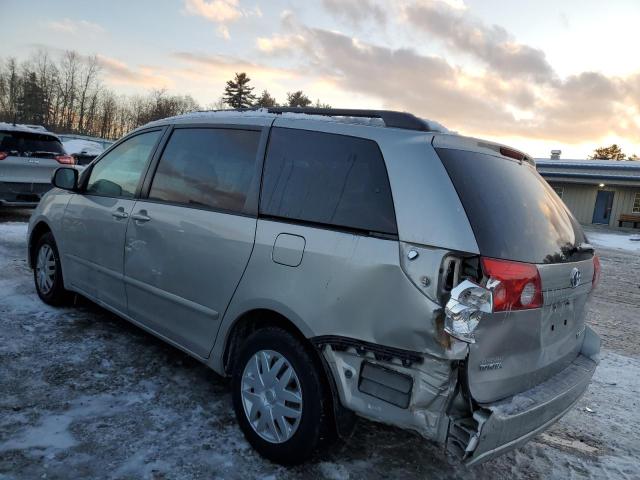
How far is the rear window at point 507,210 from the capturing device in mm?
2070

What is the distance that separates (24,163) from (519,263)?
10.00 metres

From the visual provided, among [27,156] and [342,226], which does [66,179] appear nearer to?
[342,226]

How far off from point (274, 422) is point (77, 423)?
122 centimetres

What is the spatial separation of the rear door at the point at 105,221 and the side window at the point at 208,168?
31 centimetres

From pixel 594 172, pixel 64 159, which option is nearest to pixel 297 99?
pixel 594 172

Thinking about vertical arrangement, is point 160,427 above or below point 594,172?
below

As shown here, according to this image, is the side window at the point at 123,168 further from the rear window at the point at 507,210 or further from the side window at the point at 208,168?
the rear window at the point at 507,210

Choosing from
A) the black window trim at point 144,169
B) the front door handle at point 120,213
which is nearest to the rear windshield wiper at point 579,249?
the black window trim at point 144,169

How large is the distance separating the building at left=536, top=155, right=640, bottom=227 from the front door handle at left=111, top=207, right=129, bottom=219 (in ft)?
92.6

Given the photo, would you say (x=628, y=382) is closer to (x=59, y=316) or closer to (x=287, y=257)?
(x=287, y=257)

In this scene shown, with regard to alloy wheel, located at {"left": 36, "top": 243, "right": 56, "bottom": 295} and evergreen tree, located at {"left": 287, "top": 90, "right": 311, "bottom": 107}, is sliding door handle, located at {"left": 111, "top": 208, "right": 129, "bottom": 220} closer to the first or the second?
alloy wheel, located at {"left": 36, "top": 243, "right": 56, "bottom": 295}

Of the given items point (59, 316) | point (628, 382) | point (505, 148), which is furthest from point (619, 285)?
point (59, 316)

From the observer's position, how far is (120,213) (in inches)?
143

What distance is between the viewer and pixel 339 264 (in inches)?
88.1
